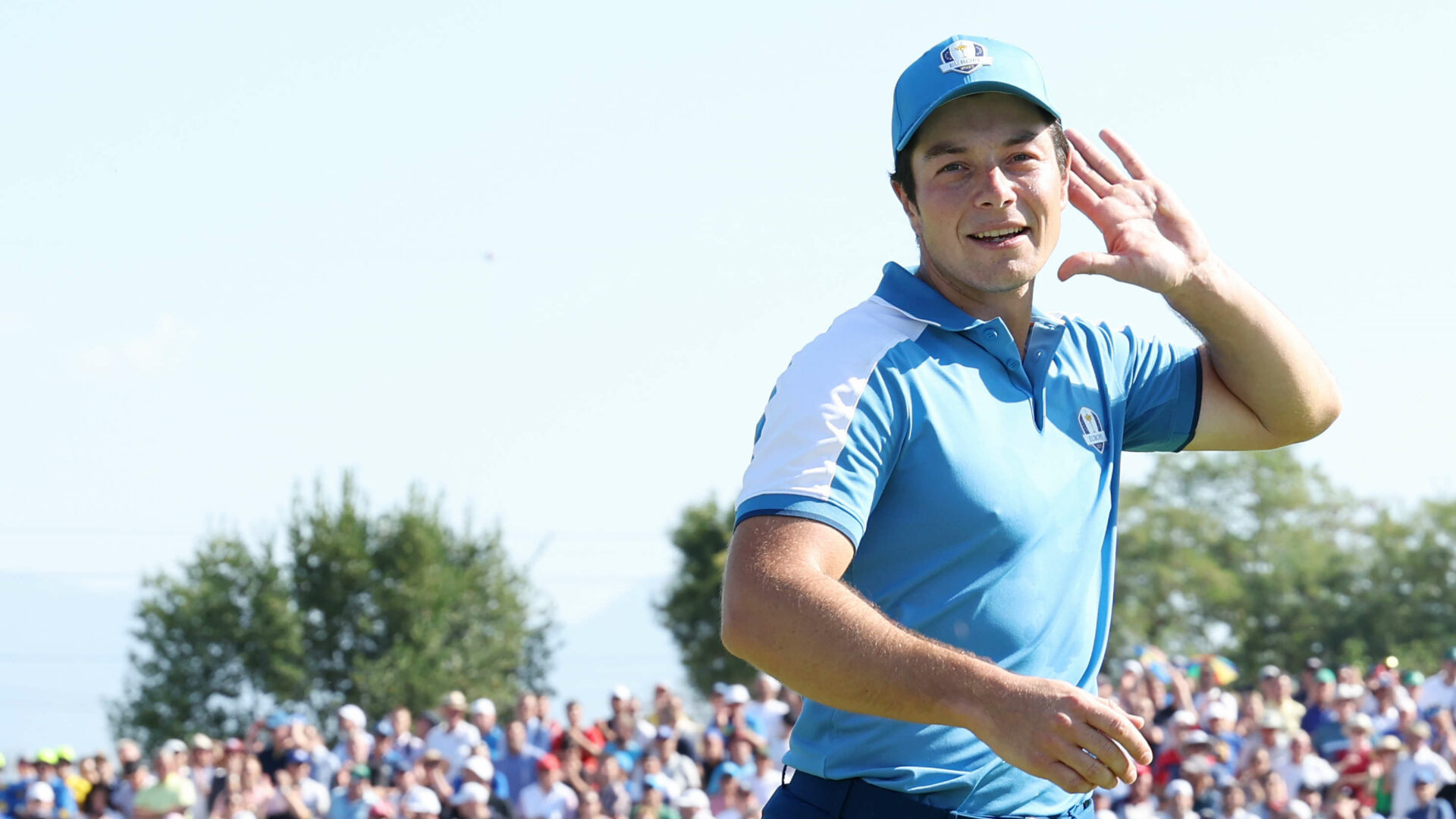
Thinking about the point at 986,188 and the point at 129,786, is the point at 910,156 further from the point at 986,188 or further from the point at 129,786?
the point at 129,786

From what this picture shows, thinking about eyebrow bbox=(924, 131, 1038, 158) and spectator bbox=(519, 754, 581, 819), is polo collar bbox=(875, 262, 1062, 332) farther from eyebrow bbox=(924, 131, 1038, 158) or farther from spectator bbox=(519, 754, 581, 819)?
spectator bbox=(519, 754, 581, 819)

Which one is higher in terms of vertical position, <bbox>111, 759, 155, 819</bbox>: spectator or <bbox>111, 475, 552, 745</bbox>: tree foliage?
<bbox>111, 475, 552, 745</bbox>: tree foliage

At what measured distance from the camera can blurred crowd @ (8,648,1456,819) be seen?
13.5 m

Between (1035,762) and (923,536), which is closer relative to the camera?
(1035,762)

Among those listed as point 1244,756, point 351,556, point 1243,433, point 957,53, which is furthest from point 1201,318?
point 351,556

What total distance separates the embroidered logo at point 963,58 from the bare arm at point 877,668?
96cm

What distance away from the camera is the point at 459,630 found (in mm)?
48062

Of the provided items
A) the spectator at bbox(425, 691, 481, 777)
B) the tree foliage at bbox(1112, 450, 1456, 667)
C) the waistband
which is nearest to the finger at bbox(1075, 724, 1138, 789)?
the waistband

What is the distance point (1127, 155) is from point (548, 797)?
12.0 metres

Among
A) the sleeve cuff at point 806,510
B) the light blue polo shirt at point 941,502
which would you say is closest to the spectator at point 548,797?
the light blue polo shirt at point 941,502

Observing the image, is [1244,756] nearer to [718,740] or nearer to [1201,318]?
[718,740]

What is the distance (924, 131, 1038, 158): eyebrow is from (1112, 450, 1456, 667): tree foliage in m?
53.6

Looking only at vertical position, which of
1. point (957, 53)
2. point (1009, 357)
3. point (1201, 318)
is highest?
point (957, 53)

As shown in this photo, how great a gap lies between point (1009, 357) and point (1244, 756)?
41.1 feet
